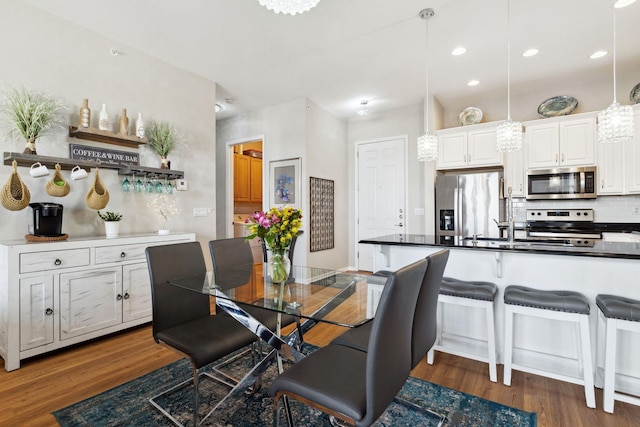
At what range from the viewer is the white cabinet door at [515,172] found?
4.24 metres

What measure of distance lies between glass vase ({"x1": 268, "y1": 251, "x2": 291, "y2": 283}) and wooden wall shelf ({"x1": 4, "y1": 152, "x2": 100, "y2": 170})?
6.91 feet

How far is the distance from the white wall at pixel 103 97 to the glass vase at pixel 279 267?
2158 mm

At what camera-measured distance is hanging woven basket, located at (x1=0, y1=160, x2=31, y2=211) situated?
A: 230cm

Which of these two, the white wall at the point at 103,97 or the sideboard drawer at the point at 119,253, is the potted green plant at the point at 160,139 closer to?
the white wall at the point at 103,97

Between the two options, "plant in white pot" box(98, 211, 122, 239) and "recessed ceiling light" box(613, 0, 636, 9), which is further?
"plant in white pot" box(98, 211, 122, 239)

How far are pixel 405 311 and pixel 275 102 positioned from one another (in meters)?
4.47

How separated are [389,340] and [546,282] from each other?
172 centimetres

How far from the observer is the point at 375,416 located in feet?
3.45

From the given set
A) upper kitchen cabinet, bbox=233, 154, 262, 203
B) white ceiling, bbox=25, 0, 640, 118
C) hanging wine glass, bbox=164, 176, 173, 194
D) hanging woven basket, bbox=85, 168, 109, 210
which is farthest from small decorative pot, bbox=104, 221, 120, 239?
upper kitchen cabinet, bbox=233, 154, 262, 203

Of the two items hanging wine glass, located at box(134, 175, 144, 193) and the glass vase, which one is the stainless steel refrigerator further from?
hanging wine glass, located at box(134, 175, 144, 193)

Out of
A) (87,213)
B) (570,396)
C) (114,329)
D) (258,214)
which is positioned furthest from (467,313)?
(87,213)

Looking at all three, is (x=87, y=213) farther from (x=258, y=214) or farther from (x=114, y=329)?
(x=258, y=214)

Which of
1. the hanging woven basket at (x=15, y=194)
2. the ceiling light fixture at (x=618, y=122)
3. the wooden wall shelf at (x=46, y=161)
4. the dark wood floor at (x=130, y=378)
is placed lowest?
the dark wood floor at (x=130, y=378)

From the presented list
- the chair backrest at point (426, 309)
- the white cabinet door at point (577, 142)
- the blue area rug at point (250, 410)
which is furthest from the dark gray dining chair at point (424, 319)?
the white cabinet door at point (577, 142)
